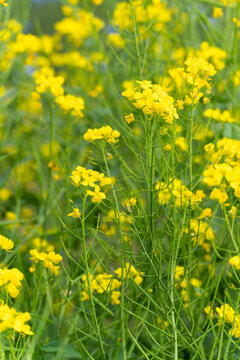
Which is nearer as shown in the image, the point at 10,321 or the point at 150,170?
the point at 10,321

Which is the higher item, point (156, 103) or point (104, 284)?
point (156, 103)

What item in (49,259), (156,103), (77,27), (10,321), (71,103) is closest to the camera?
(10,321)

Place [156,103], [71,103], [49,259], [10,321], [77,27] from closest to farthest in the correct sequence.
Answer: [10,321], [156,103], [49,259], [71,103], [77,27]

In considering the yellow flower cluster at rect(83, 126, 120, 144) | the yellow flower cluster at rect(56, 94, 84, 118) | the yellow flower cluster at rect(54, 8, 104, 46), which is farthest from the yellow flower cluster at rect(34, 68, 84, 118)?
the yellow flower cluster at rect(54, 8, 104, 46)

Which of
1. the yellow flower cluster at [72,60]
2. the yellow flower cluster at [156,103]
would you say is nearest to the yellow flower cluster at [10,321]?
the yellow flower cluster at [156,103]

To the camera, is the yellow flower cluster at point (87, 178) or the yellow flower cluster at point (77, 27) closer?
the yellow flower cluster at point (87, 178)

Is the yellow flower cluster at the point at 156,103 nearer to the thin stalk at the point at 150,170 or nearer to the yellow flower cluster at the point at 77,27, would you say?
the thin stalk at the point at 150,170

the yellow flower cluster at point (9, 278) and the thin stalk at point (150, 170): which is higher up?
the thin stalk at point (150, 170)

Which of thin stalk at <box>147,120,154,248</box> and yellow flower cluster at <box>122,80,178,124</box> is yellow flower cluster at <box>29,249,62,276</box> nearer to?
thin stalk at <box>147,120,154,248</box>

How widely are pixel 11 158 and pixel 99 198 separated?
110cm

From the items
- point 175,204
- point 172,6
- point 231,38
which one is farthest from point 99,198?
point 172,6

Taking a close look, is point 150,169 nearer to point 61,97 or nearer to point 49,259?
point 49,259

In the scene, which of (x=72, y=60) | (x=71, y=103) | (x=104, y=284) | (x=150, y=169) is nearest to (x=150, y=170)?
(x=150, y=169)

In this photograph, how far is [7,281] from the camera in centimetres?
77
